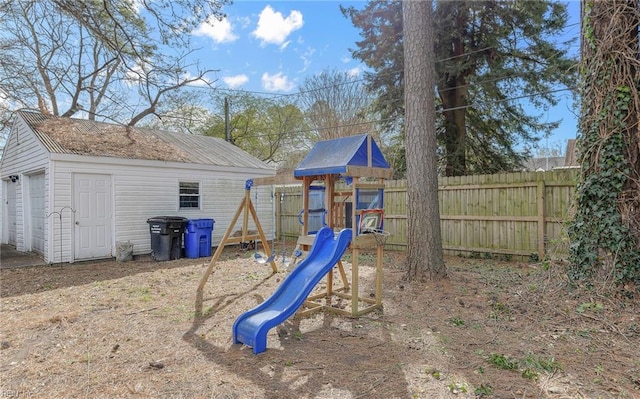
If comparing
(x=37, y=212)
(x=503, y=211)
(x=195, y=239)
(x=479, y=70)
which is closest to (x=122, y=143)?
(x=37, y=212)

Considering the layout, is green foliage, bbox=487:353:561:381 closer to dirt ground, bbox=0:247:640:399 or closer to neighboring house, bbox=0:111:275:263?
dirt ground, bbox=0:247:640:399

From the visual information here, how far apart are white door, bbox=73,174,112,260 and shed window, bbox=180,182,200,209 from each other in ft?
5.98

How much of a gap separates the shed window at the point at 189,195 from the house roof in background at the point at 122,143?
2.24 ft

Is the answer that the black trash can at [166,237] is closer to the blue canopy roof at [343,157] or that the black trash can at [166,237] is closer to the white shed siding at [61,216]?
the white shed siding at [61,216]

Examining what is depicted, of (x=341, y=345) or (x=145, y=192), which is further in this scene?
(x=145, y=192)

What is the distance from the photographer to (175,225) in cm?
873

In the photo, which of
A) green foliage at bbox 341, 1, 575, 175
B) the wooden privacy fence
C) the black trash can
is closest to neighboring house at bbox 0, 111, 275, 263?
the black trash can

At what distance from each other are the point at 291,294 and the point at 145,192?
707 cm

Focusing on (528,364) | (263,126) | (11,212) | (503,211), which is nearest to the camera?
(528,364)

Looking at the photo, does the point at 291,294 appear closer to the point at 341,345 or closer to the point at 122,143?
the point at 341,345

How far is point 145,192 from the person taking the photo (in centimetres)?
929

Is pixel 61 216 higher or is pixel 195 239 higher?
pixel 61 216

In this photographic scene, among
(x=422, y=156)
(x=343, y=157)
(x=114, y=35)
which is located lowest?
(x=343, y=157)

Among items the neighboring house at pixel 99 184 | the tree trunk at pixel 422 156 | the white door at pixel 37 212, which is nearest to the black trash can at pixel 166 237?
the neighboring house at pixel 99 184
